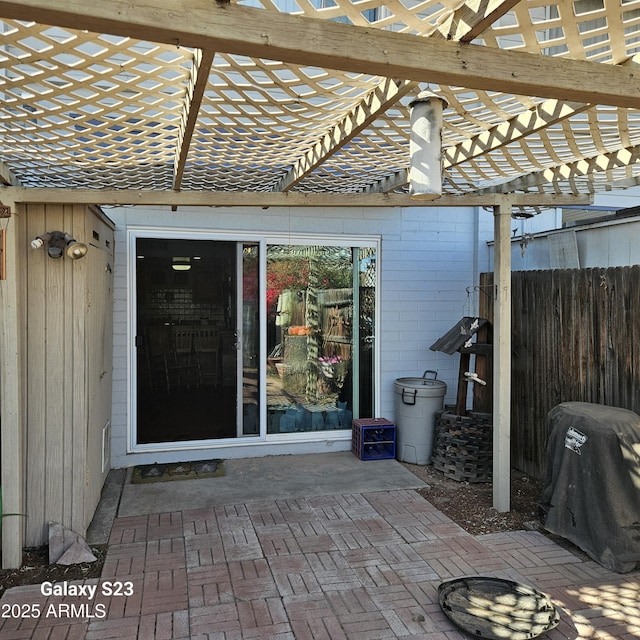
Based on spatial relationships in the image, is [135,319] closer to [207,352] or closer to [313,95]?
[207,352]

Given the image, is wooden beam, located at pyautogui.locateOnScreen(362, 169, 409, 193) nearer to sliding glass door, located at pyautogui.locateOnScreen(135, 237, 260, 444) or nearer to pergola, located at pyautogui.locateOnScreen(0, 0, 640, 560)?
pergola, located at pyautogui.locateOnScreen(0, 0, 640, 560)

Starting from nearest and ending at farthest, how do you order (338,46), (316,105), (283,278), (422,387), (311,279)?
(338,46)
(316,105)
(422,387)
(283,278)
(311,279)

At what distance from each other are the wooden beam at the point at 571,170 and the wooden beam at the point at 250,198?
13 centimetres

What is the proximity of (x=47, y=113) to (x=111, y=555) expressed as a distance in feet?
8.54

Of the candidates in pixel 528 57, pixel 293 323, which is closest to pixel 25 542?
pixel 293 323

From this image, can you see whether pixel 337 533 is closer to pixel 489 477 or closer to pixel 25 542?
pixel 489 477

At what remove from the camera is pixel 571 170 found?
3.63 meters

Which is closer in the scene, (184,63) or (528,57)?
(528,57)

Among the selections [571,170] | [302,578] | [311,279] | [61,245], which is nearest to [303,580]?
[302,578]

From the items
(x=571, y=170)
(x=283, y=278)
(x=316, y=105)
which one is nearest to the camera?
(x=316, y=105)

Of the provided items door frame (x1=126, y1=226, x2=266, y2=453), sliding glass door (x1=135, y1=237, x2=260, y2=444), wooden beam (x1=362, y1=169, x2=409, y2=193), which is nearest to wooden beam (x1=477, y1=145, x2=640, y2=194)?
wooden beam (x1=362, y1=169, x2=409, y2=193)

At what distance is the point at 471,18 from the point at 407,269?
421cm

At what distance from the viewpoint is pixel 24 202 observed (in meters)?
3.36

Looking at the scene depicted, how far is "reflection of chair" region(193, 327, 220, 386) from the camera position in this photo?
Result: 5.35 m
